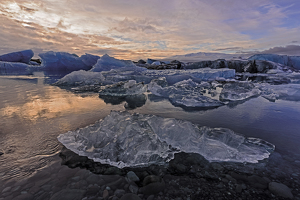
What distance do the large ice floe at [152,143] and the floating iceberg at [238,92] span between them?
3.60 m

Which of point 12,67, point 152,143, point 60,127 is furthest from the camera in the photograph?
point 12,67

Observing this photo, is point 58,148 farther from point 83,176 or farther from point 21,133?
point 21,133

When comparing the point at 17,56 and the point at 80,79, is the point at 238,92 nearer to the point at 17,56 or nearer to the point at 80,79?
the point at 80,79

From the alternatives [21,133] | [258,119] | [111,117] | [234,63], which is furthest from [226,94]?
[234,63]

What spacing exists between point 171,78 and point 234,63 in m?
16.0

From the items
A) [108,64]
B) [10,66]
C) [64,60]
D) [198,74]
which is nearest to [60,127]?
[198,74]

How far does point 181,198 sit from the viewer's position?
1314 millimetres

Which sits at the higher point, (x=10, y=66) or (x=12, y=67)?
(x=10, y=66)

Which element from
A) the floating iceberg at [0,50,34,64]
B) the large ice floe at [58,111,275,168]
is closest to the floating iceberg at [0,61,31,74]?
the floating iceberg at [0,50,34,64]

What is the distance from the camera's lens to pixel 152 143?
200 cm

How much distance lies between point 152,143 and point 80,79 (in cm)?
906

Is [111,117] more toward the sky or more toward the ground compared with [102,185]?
more toward the sky

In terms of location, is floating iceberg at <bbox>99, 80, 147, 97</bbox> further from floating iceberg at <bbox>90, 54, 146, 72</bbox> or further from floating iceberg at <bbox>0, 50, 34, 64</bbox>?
floating iceberg at <bbox>0, 50, 34, 64</bbox>

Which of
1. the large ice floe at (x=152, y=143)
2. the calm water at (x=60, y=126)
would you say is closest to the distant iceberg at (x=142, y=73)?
the calm water at (x=60, y=126)
